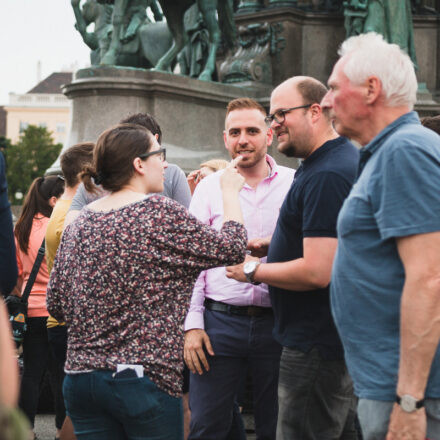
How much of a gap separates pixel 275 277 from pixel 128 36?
7.89 metres

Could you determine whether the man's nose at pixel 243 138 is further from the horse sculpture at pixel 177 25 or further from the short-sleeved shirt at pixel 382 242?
the horse sculpture at pixel 177 25

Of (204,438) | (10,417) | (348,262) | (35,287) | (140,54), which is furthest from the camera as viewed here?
(140,54)

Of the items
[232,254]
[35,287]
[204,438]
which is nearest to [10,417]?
[232,254]

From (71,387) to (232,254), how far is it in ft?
2.52

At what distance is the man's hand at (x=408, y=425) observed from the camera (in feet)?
8.34

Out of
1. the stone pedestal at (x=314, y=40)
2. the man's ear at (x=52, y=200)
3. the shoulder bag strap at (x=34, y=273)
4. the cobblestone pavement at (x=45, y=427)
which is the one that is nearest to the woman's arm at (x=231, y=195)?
the shoulder bag strap at (x=34, y=273)

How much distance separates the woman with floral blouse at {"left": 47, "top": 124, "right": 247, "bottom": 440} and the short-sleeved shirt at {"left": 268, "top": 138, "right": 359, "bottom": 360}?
1.25ft

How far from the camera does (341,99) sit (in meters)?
2.85

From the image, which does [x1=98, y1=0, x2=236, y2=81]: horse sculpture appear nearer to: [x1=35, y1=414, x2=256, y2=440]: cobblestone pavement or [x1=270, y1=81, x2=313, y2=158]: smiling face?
[x1=35, y1=414, x2=256, y2=440]: cobblestone pavement

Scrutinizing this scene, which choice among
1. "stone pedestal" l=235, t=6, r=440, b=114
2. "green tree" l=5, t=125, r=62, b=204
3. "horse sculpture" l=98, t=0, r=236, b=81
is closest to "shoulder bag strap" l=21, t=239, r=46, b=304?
"horse sculpture" l=98, t=0, r=236, b=81

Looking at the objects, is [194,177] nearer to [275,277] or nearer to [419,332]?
[275,277]

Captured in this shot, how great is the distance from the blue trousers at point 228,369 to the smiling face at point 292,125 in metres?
0.91

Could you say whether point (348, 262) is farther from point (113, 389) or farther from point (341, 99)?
point (113, 389)

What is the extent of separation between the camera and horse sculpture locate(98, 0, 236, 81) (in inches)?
420
